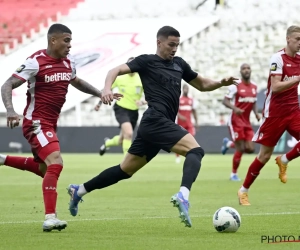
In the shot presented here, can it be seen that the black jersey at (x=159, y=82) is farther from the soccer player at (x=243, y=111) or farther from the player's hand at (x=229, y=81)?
the soccer player at (x=243, y=111)

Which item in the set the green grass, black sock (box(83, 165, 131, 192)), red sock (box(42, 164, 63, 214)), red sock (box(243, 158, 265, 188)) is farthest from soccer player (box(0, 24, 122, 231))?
red sock (box(243, 158, 265, 188))

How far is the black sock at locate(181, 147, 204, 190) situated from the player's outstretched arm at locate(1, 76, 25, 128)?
1.77 m

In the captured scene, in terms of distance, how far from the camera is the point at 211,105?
36469mm

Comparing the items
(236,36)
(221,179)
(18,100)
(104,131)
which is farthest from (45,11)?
(221,179)

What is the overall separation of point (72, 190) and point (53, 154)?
2.88 ft

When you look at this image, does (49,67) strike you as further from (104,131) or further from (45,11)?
(45,11)

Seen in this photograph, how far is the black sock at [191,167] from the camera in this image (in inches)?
334

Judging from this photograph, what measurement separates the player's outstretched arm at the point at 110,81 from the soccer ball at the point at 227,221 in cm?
158

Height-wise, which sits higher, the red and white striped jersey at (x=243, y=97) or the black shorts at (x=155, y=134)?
the black shorts at (x=155, y=134)

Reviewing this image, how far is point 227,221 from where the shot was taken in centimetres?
823

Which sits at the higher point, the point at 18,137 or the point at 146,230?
the point at 146,230

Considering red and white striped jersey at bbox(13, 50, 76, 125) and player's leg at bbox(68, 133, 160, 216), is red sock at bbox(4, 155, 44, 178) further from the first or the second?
red and white striped jersey at bbox(13, 50, 76, 125)

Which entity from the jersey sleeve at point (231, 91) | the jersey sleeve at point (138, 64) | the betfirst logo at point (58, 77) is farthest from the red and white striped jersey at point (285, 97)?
the jersey sleeve at point (231, 91)

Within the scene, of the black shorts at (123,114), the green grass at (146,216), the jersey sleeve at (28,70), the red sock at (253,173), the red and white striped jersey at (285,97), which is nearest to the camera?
the green grass at (146,216)
